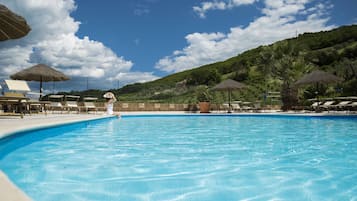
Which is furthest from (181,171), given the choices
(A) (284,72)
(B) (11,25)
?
(A) (284,72)

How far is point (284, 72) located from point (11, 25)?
1996 cm

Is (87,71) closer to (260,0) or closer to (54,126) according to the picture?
(260,0)

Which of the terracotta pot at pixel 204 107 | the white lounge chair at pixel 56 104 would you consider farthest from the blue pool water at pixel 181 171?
the terracotta pot at pixel 204 107

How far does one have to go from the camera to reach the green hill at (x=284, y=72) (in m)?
20.3

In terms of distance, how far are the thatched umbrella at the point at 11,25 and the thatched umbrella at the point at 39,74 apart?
19.7 feet

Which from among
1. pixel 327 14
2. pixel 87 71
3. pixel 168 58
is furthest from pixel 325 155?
pixel 168 58

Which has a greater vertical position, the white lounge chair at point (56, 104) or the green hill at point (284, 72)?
the green hill at point (284, 72)

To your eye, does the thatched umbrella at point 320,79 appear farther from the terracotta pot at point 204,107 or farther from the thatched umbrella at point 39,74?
the thatched umbrella at point 39,74

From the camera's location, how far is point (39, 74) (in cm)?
1352

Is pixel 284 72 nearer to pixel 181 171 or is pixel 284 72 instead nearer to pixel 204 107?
pixel 204 107

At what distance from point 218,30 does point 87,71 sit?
15.9m

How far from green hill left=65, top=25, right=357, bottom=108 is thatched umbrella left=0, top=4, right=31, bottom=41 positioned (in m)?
14.7

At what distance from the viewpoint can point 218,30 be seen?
115 feet

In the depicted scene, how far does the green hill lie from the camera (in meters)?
20.3
